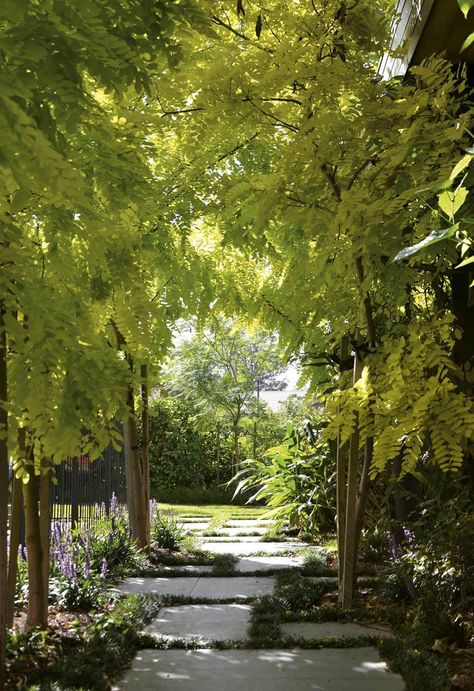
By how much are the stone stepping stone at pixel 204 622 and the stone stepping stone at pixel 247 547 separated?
8.13ft

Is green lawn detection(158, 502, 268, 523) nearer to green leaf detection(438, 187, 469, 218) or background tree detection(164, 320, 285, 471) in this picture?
background tree detection(164, 320, 285, 471)

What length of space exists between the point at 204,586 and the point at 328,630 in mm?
1688

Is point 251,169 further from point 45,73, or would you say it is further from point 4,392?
point 45,73

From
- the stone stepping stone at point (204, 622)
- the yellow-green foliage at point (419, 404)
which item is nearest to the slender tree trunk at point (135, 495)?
the stone stepping stone at point (204, 622)

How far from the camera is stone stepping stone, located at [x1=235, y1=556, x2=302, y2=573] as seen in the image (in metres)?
6.52

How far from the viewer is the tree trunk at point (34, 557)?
3984mm

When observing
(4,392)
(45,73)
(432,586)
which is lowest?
(432,586)

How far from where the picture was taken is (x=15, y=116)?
62.8 inches

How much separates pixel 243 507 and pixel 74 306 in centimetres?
1031

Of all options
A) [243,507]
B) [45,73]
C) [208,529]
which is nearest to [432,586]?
[45,73]

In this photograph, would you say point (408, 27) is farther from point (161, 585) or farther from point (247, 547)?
point (247, 547)

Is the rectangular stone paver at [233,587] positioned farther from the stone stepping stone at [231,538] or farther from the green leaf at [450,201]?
the green leaf at [450,201]

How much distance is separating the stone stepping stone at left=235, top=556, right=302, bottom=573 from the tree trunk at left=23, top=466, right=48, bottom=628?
8.69 feet

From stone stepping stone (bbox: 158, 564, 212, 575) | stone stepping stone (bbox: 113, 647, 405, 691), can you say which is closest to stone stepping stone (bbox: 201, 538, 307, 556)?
stone stepping stone (bbox: 158, 564, 212, 575)
